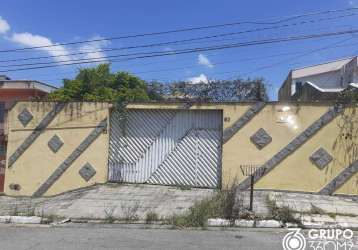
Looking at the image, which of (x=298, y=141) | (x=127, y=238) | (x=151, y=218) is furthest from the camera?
(x=298, y=141)

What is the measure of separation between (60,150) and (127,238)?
7.12 meters

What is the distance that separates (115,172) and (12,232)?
18.4 ft

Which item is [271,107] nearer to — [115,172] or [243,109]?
[243,109]

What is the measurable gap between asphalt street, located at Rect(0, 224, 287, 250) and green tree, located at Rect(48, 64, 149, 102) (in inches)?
242

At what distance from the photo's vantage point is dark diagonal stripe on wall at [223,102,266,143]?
45.6 feet

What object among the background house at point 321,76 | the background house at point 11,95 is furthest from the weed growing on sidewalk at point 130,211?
the background house at point 321,76

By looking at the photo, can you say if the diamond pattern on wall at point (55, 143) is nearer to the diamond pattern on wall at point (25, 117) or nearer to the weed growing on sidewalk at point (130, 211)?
the diamond pattern on wall at point (25, 117)

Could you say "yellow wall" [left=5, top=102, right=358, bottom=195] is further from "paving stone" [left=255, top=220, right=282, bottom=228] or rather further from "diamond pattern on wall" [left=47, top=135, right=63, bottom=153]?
"paving stone" [left=255, top=220, right=282, bottom=228]

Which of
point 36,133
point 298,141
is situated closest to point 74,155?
point 36,133

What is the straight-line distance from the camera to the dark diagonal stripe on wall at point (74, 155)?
14.7m

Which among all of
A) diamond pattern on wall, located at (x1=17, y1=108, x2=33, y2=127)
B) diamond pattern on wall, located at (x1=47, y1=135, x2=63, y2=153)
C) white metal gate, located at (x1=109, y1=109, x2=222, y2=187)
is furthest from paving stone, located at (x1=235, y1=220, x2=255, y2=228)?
diamond pattern on wall, located at (x1=17, y1=108, x2=33, y2=127)

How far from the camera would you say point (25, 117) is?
A: 1522 cm

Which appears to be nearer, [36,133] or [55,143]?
[55,143]

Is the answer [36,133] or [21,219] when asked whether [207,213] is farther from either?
[36,133]
